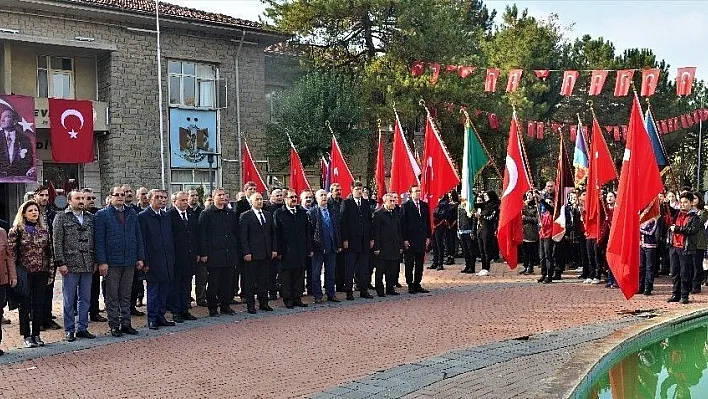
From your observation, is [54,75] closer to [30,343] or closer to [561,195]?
[30,343]

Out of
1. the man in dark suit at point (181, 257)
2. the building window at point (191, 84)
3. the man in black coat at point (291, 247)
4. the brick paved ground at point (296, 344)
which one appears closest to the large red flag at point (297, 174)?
the man in black coat at point (291, 247)

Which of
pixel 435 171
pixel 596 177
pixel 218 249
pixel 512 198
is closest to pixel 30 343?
pixel 218 249

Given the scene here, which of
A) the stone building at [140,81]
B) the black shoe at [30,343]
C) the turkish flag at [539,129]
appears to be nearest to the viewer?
the black shoe at [30,343]

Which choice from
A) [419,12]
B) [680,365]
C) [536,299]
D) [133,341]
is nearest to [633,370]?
[680,365]

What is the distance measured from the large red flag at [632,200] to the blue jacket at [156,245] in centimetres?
671

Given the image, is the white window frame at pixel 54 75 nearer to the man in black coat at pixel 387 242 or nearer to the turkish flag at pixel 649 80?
the man in black coat at pixel 387 242

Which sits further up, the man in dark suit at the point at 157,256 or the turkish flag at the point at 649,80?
the turkish flag at the point at 649,80

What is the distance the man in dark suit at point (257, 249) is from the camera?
448 inches

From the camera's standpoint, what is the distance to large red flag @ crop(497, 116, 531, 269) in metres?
13.8

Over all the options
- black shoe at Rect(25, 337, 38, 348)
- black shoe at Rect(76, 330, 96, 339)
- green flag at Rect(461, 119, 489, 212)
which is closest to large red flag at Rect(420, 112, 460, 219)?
green flag at Rect(461, 119, 489, 212)

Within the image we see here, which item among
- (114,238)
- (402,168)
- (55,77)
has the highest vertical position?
(55,77)

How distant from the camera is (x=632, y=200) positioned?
430 inches

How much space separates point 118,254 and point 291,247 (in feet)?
10.1

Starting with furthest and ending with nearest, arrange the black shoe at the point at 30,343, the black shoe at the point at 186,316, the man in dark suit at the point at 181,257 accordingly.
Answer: the black shoe at the point at 186,316 < the man in dark suit at the point at 181,257 < the black shoe at the point at 30,343
